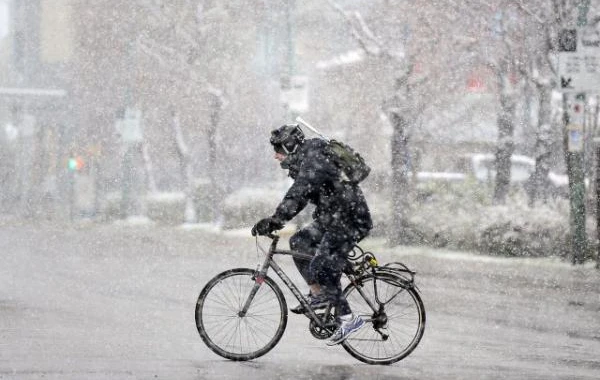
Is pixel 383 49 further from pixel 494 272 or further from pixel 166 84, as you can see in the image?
pixel 166 84

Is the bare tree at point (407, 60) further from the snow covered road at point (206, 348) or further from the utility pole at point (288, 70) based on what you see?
the snow covered road at point (206, 348)

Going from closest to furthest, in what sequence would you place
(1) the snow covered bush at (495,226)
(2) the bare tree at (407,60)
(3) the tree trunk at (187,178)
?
(1) the snow covered bush at (495,226), (2) the bare tree at (407,60), (3) the tree trunk at (187,178)

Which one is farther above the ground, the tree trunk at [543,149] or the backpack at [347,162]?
the backpack at [347,162]

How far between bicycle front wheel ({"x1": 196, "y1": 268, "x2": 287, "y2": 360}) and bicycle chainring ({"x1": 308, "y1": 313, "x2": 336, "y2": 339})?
21cm

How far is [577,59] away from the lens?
18.6m

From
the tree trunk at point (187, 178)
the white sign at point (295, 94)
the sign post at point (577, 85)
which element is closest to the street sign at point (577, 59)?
the sign post at point (577, 85)

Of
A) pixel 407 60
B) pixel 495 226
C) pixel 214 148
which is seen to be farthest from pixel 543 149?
pixel 214 148

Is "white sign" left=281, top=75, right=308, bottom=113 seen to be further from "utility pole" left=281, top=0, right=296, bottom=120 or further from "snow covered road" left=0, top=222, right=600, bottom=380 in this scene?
"snow covered road" left=0, top=222, right=600, bottom=380

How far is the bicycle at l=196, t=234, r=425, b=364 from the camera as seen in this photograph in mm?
8125

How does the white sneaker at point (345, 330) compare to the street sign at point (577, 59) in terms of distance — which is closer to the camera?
the white sneaker at point (345, 330)

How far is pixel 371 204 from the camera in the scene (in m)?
26.8

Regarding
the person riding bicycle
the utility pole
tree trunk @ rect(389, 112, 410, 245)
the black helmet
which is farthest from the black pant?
the utility pole

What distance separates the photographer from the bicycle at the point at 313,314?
→ 8.12 meters

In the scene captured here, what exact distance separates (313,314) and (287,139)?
49.9 inches
